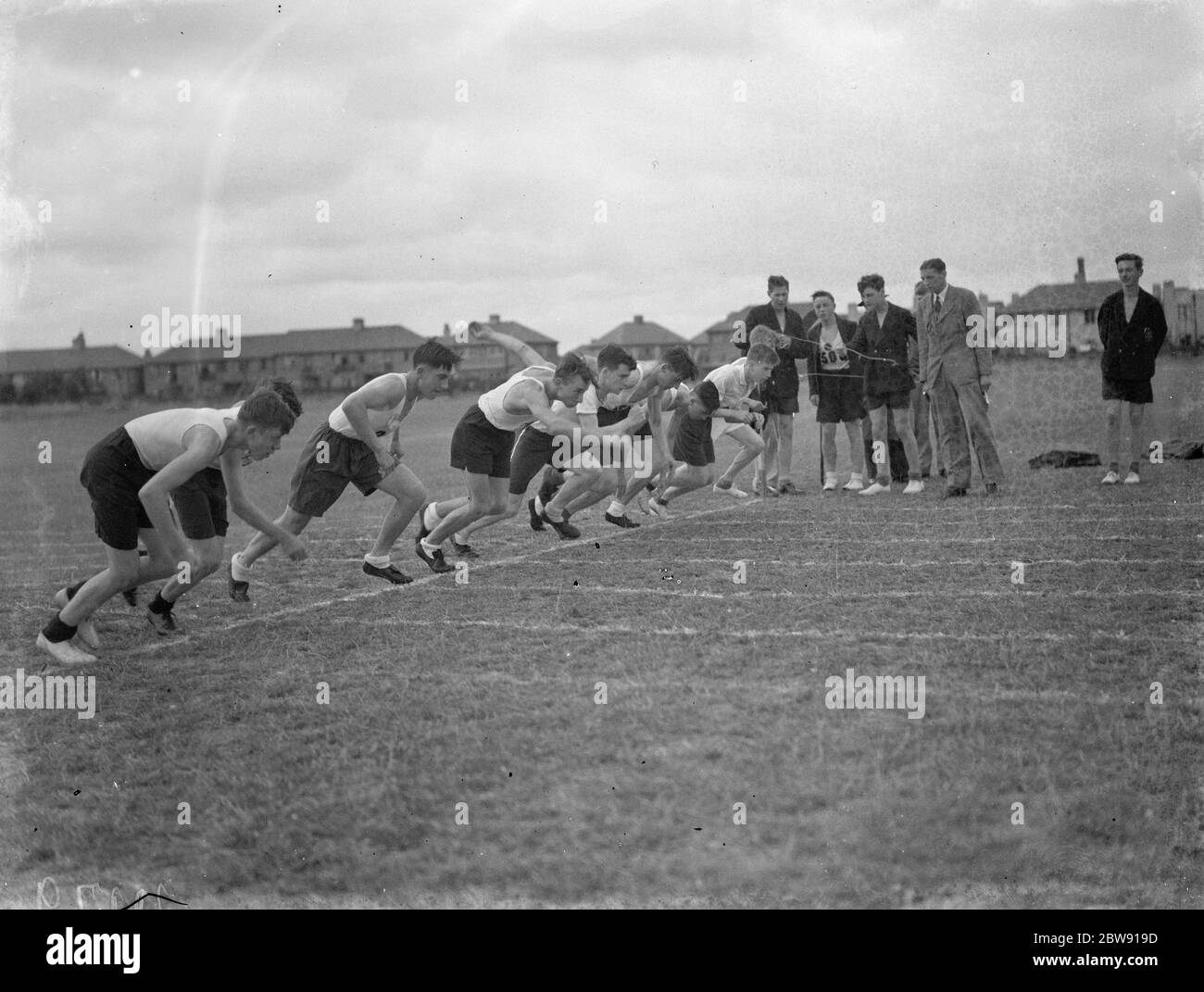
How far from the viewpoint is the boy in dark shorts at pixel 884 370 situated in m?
12.0

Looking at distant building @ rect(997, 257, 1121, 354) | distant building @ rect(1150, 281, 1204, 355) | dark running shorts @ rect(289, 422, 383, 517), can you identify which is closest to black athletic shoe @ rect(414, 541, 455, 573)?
dark running shorts @ rect(289, 422, 383, 517)

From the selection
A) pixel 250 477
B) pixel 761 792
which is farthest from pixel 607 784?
pixel 250 477

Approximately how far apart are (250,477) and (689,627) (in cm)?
1530

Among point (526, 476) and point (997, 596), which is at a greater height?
point (526, 476)

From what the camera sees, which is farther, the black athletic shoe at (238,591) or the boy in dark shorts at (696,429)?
the boy in dark shorts at (696,429)

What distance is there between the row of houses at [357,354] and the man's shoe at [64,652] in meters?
2.60

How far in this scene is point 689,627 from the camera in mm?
6273

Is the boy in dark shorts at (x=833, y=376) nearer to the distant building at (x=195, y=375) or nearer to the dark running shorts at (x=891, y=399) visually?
the dark running shorts at (x=891, y=399)

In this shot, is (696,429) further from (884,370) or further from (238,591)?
(238,591)

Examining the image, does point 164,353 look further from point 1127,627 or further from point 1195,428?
point 1127,627

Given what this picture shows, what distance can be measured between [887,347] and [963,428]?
139 centimetres

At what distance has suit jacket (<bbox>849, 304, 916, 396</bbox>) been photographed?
39.5ft

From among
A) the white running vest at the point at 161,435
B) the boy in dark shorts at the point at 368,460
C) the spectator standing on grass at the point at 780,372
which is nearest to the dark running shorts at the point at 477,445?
the boy in dark shorts at the point at 368,460
